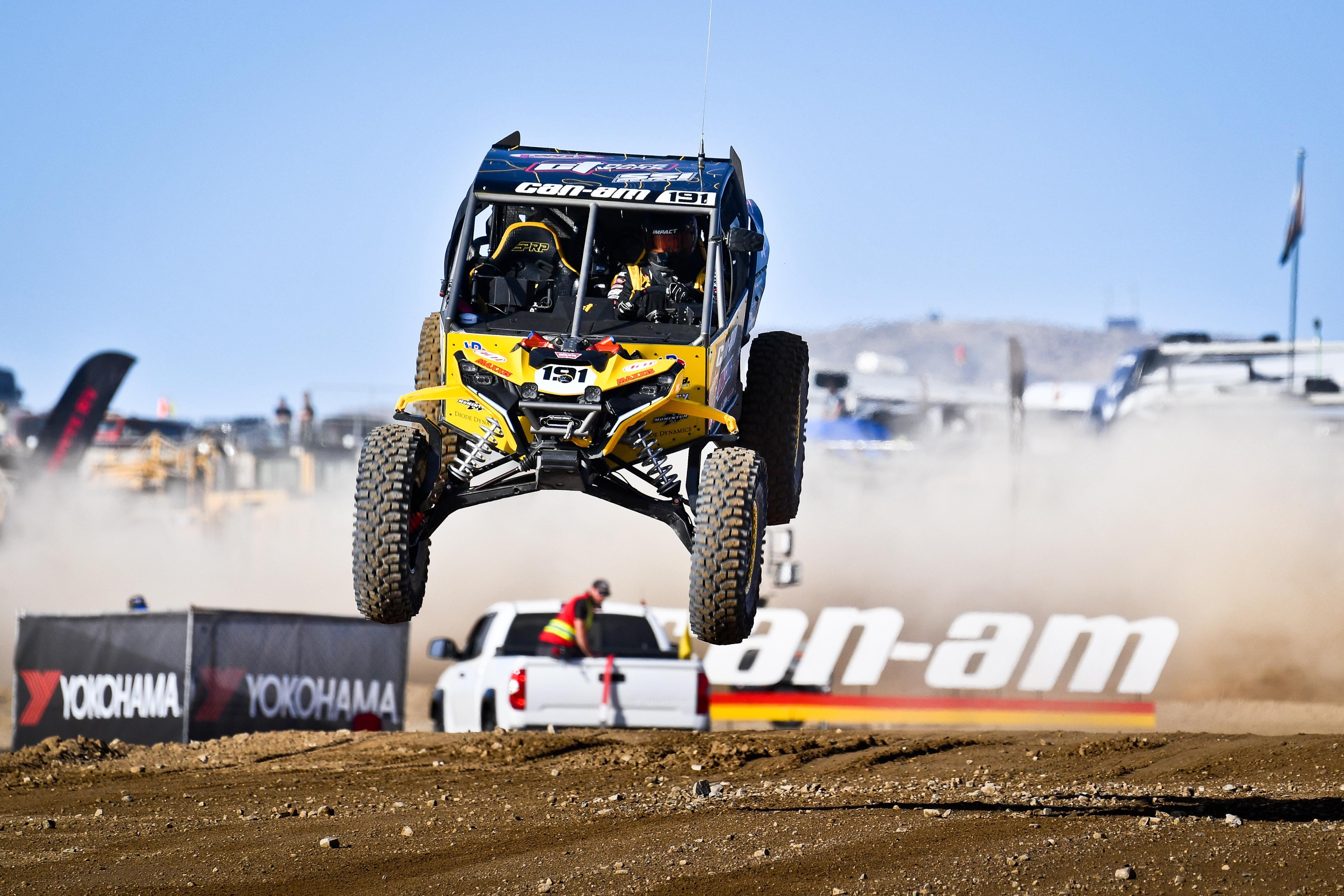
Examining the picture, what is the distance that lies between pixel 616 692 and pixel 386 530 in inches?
291

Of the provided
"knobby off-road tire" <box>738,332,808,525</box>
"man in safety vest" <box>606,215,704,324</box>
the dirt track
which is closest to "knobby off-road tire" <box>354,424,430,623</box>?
"man in safety vest" <box>606,215,704,324</box>

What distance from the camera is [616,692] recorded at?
555 inches

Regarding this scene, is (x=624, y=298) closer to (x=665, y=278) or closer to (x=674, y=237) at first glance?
(x=665, y=278)

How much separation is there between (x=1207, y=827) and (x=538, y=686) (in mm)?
6332

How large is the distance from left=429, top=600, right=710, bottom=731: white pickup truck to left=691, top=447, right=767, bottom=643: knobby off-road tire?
709 cm

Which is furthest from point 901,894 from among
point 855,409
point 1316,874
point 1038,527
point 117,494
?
point 117,494

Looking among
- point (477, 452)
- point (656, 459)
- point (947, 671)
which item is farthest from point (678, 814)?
point (947, 671)

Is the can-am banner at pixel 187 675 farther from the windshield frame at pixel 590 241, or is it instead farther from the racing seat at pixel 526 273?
the windshield frame at pixel 590 241

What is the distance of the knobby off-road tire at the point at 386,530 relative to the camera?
698 centimetres

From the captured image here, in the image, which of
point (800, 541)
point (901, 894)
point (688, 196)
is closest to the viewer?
point (688, 196)

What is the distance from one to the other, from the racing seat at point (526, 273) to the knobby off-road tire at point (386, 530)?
0.91m

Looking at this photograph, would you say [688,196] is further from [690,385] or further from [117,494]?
[117,494]

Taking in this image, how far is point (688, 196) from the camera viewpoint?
7430 millimetres

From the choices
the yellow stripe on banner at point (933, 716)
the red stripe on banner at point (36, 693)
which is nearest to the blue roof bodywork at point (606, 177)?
the red stripe on banner at point (36, 693)
